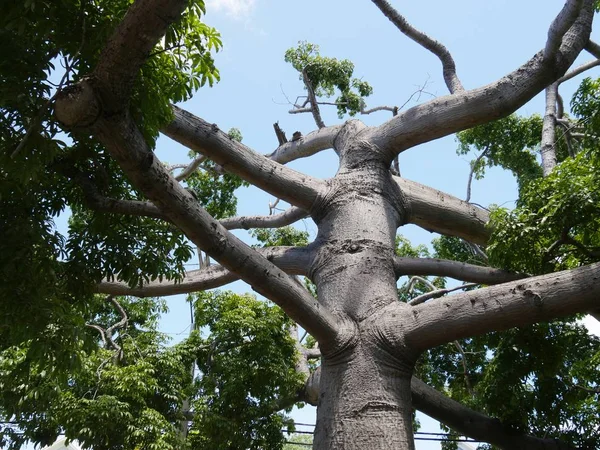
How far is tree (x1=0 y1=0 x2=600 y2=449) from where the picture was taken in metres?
2.69

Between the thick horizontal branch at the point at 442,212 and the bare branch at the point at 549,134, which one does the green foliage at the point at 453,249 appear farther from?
the thick horizontal branch at the point at 442,212

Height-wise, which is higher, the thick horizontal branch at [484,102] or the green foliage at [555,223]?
the thick horizontal branch at [484,102]

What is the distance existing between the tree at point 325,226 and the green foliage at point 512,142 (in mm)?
3056

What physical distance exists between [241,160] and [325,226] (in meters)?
0.76

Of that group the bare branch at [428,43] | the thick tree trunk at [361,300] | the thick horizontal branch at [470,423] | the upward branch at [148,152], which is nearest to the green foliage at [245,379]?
the thick horizontal branch at [470,423]

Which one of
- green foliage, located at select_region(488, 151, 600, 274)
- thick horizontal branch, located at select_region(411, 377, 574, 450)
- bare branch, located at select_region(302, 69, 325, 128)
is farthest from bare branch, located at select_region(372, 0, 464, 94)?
thick horizontal branch, located at select_region(411, 377, 574, 450)

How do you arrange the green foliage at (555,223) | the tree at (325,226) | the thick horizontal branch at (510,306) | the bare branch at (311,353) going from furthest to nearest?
the bare branch at (311,353) → the green foliage at (555,223) → the thick horizontal branch at (510,306) → the tree at (325,226)

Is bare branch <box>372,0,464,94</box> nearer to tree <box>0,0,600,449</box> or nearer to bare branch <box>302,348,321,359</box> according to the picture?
tree <box>0,0,600,449</box>

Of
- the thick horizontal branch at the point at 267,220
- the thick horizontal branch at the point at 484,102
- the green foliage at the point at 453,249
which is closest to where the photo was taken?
the thick horizontal branch at the point at 484,102

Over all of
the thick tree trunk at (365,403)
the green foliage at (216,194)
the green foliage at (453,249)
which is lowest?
the thick tree trunk at (365,403)

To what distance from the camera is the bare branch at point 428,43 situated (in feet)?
17.3

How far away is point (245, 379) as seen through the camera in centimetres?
770

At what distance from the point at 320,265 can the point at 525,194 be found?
153 cm

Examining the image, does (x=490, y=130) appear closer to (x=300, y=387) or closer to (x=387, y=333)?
(x=300, y=387)
